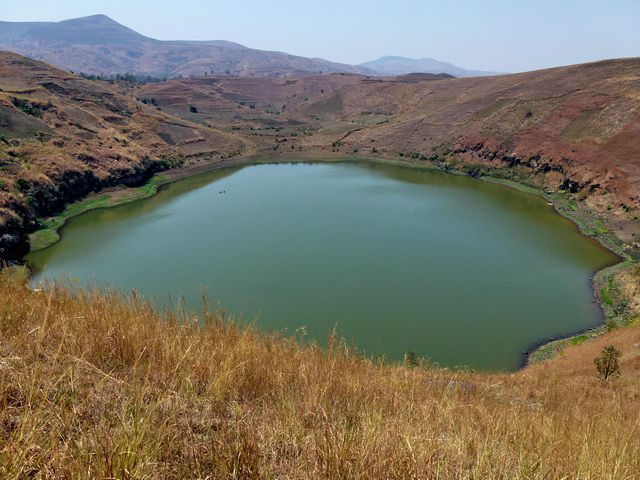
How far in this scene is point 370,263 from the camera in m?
21.1

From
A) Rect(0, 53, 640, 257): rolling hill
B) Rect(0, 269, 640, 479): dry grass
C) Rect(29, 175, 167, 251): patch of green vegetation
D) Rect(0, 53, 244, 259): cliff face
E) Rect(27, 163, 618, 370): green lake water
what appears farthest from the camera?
Rect(0, 53, 640, 257): rolling hill

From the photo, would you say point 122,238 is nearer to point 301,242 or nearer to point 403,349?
point 301,242

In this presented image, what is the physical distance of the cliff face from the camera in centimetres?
2704

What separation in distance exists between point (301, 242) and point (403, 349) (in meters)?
11.8

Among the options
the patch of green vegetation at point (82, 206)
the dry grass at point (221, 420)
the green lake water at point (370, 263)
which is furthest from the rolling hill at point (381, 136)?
the dry grass at point (221, 420)

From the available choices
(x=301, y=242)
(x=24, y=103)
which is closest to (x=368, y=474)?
(x=301, y=242)

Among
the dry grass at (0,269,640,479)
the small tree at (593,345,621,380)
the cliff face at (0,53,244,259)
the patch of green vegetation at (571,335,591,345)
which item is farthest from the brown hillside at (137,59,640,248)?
the dry grass at (0,269,640,479)

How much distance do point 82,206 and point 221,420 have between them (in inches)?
1379

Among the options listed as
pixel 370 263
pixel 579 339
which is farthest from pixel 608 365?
pixel 370 263

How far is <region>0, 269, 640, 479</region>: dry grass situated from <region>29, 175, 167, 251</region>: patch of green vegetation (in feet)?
82.9

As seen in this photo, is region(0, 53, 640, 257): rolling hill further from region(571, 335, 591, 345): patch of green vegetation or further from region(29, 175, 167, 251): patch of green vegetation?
region(571, 335, 591, 345): patch of green vegetation

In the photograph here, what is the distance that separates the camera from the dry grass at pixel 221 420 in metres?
1.75

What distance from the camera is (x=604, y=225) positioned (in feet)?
85.8

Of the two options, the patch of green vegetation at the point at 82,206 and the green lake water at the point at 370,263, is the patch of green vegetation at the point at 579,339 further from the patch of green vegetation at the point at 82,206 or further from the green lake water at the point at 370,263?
the patch of green vegetation at the point at 82,206
